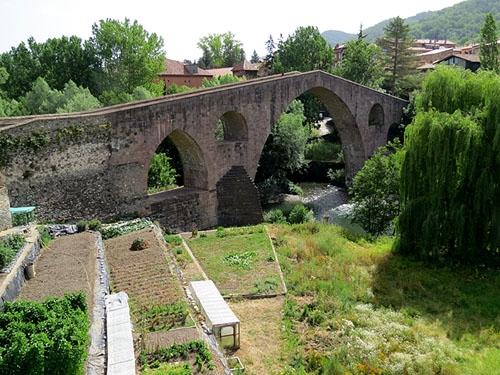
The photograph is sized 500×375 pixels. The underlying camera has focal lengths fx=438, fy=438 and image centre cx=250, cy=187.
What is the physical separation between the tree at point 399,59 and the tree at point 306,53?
661 centimetres

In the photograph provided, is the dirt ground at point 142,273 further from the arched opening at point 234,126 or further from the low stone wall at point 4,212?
the arched opening at point 234,126

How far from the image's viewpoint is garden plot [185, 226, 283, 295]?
13336mm

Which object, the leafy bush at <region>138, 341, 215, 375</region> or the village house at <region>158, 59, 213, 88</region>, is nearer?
the leafy bush at <region>138, 341, 215, 375</region>

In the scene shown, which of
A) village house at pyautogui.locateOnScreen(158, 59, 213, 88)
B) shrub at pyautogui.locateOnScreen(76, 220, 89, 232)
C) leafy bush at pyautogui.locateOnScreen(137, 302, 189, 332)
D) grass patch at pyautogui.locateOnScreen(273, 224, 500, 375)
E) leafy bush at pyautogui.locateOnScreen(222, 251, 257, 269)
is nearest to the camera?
leafy bush at pyautogui.locateOnScreen(137, 302, 189, 332)

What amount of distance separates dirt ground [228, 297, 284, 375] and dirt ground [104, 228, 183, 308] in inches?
75.2

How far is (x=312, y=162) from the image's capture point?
123 ft

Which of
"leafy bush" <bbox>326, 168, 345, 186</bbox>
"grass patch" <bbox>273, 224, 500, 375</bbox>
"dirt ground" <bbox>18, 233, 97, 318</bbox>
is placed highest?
"dirt ground" <bbox>18, 233, 97, 318</bbox>

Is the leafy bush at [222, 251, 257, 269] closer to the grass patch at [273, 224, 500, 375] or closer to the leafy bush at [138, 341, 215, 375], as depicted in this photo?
the grass patch at [273, 224, 500, 375]

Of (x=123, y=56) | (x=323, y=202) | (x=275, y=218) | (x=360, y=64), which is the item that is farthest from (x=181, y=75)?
(x=275, y=218)

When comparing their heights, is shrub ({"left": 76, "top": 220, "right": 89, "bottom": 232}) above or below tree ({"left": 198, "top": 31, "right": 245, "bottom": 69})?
below

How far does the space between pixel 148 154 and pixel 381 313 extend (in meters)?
11.4

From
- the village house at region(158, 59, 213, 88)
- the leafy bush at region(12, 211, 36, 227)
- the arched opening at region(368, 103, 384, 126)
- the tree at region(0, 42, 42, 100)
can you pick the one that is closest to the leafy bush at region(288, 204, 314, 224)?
the leafy bush at region(12, 211, 36, 227)

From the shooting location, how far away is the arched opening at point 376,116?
3441 centimetres

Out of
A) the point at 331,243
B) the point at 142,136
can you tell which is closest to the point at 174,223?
the point at 142,136
